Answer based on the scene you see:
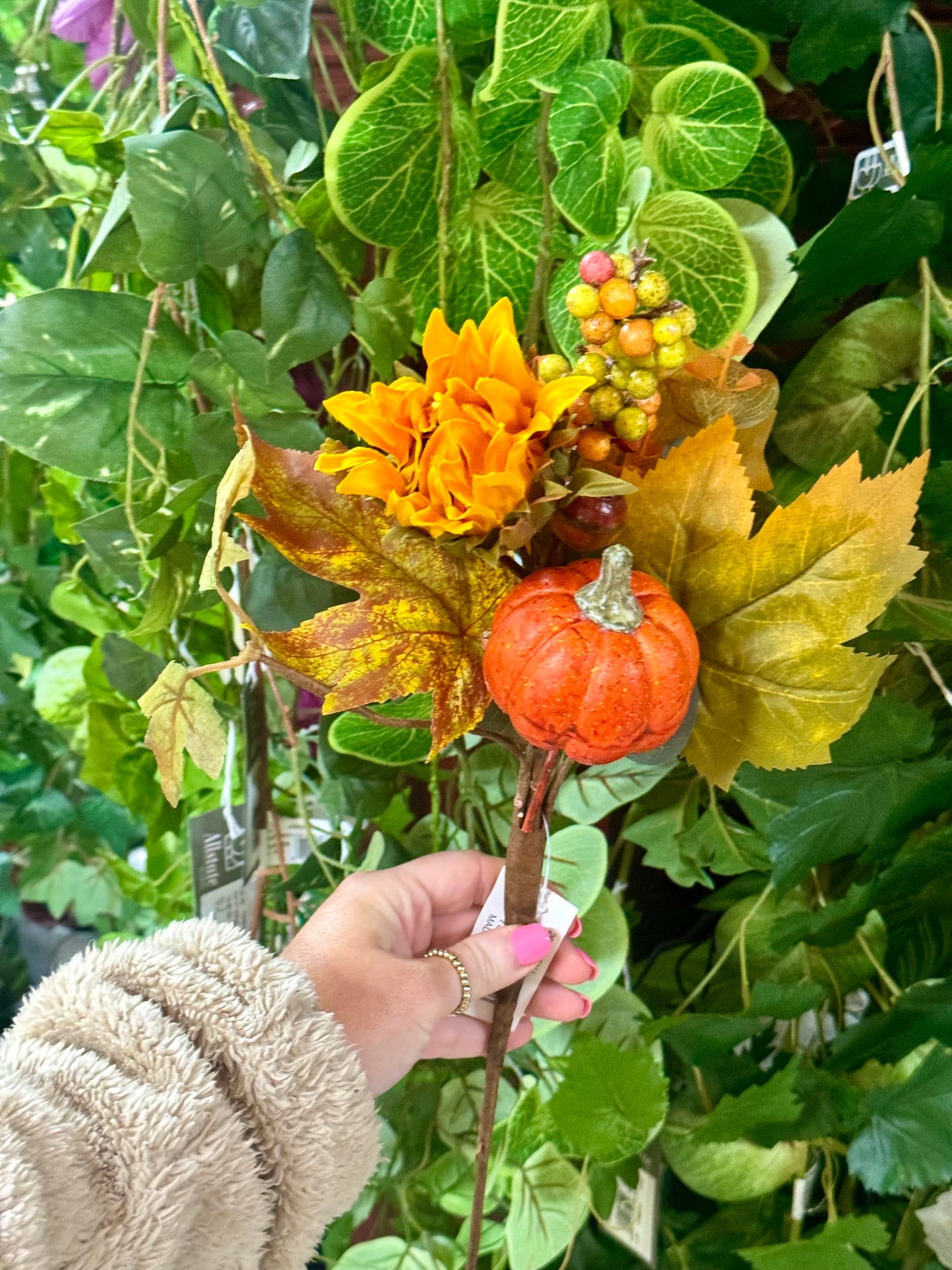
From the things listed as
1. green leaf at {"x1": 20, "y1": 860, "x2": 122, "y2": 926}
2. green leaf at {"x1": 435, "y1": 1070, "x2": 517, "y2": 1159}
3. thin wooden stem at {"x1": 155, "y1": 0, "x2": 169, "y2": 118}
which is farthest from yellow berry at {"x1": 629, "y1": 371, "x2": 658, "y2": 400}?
green leaf at {"x1": 20, "y1": 860, "x2": 122, "y2": 926}

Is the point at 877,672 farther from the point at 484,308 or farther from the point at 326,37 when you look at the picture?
the point at 326,37

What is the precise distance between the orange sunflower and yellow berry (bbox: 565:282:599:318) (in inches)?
0.9

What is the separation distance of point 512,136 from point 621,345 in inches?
9.8

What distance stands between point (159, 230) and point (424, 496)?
0.26m

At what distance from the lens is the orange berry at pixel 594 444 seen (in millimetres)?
331

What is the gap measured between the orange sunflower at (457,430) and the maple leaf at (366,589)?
4 cm

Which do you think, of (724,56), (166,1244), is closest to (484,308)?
(724,56)

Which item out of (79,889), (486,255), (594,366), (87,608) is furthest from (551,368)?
(79,889)

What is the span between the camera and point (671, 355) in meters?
0.31

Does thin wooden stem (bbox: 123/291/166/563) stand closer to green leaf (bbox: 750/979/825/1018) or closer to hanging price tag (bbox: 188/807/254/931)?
hanging price tag (bbox: 188/807/254/931)

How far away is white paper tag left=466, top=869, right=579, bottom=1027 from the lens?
18.7 inches

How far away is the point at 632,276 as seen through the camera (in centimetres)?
31

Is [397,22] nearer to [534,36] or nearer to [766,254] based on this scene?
[534,36]

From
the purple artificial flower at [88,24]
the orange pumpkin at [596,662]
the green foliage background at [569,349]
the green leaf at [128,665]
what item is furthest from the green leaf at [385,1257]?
the purple artificial flower at [88,24]
